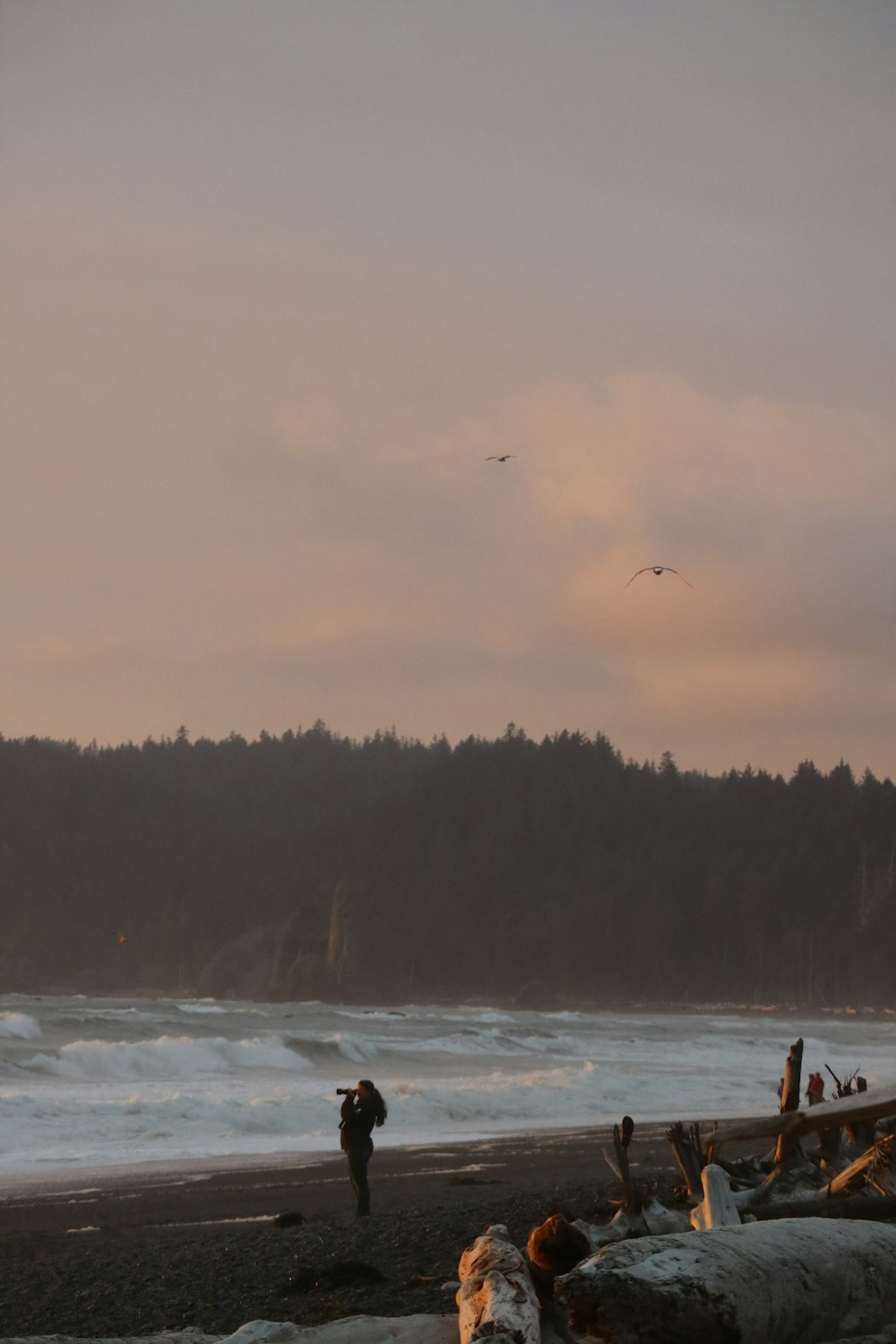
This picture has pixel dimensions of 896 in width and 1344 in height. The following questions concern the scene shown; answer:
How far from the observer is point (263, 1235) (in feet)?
38.9

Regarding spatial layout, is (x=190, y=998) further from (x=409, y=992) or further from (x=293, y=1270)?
(x=293, y=1270)

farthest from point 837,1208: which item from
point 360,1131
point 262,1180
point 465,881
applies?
point 465,881

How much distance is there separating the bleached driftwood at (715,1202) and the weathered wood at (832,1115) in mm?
761

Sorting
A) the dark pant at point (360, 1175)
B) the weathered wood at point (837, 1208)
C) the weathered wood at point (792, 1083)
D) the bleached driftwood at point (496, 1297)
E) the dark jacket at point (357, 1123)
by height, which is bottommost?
the dark pant at point (360, 1175)

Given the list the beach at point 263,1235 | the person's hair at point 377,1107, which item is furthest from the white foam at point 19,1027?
the person's hair at point 377,1107

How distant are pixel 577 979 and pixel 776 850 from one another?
31.8 m

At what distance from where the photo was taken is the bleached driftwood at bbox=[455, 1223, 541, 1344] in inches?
212

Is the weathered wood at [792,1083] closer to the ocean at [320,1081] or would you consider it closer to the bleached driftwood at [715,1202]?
the bleached driftwood at [715,1202]

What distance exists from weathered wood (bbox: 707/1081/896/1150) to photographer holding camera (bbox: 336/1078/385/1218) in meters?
6.80

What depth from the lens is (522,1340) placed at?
5.30m

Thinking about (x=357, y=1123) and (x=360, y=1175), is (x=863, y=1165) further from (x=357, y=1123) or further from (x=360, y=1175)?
(x=357, y=1123)

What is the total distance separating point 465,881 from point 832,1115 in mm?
138915

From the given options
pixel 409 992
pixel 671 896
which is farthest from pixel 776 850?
pixel 409 992

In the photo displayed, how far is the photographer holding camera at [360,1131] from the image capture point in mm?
13125
